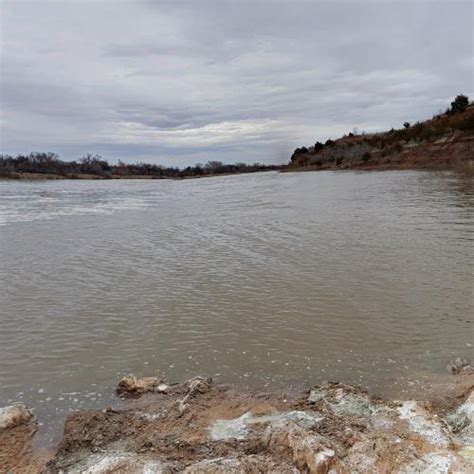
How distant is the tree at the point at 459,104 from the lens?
53.2 meters

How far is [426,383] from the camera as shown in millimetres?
4531

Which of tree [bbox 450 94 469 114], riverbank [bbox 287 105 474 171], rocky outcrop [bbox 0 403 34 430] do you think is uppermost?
tree [bbox 450 94 469 114]

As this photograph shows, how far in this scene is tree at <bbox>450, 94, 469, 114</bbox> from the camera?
175ft

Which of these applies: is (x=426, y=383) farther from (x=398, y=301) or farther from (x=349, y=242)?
(x=349, y=242)

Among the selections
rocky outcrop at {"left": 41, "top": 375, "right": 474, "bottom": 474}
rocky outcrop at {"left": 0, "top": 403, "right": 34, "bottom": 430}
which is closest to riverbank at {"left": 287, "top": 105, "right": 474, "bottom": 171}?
Result: rocky outcrop at {"left": 41, "top": 375, "right": 474, "bottom": 474}

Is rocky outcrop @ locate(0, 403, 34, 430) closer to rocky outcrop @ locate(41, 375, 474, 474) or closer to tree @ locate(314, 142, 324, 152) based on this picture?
rocky outcrop @ locate(41, 375, 474, 474)

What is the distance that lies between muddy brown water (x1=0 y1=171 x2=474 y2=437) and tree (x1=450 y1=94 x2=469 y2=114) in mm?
46342

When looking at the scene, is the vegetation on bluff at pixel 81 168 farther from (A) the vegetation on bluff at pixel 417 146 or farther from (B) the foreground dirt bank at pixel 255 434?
(B) the foreground dirt bank at pixel 255 434

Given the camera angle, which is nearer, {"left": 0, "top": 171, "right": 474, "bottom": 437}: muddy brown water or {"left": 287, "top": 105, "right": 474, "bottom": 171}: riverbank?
{"left": 0, "top": 171, "right": 474, "bottom": 437}: muddy brown water

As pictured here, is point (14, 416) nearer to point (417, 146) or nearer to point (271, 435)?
point (271, 435)

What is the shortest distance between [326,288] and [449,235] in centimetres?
561

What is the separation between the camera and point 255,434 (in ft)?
11.7

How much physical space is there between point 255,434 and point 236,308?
3.42m

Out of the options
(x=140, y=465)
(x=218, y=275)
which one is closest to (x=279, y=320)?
(x=218, y=275)
